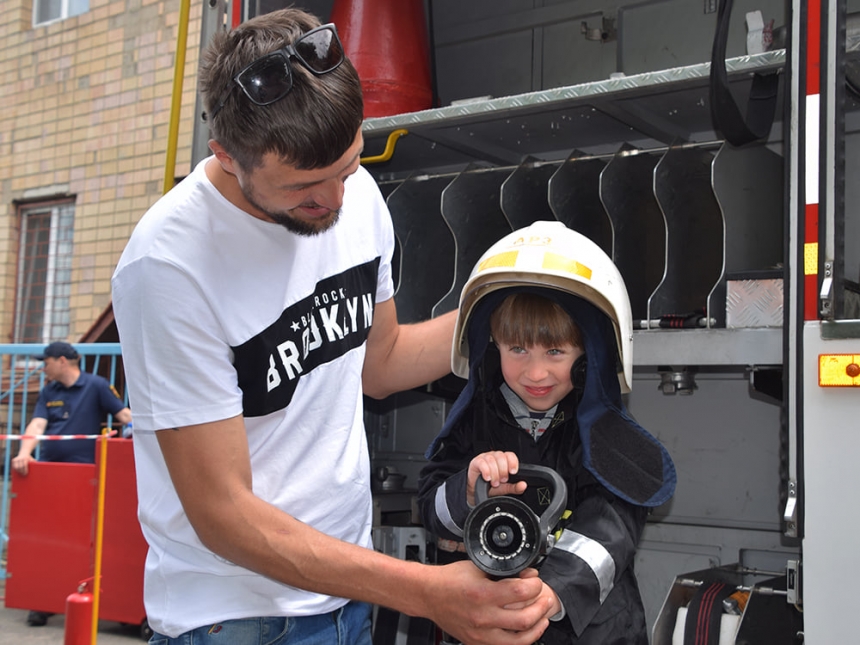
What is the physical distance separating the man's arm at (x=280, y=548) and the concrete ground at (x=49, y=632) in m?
4.49

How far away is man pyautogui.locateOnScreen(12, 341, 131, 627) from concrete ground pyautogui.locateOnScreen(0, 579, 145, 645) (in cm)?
114

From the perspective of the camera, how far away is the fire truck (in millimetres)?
2588

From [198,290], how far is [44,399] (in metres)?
6.03

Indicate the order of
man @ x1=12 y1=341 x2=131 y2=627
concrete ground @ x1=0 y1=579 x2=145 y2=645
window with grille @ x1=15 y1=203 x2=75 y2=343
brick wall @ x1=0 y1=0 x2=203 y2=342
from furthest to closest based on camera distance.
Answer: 1. window with grille @ x1=15 y1=203 x2=75 y2=343
2. brick wall @ x1=0 y1=0 x2=203 y2=342
3. man @ x1=12 y1=341 x2=131 y2=627
4. concrete ground @ x1=0 y1=579 x2=145 y2=645

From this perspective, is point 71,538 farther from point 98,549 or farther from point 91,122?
point 91,122

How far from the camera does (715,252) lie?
11.7 feet

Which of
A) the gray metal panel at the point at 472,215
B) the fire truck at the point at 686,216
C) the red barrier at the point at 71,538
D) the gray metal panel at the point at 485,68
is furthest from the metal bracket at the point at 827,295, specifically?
the red barrier at the point at 71,538

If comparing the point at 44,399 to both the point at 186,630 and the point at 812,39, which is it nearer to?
the point at 186,630

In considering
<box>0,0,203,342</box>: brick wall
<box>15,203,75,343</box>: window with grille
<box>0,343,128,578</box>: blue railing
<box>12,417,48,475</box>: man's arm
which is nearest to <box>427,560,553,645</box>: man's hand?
<box>12,417,48,475</box>: man's arm

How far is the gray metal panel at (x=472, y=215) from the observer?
12.6 feet

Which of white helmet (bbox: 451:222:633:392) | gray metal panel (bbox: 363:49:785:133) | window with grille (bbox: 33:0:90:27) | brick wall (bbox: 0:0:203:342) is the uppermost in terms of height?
window with grille (bbox: 33:0:90:27)

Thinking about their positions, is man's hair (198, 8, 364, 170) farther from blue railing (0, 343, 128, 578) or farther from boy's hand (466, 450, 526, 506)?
blue railing (0, 343, 128, 578)

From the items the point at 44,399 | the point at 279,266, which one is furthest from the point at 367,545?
the point at 44,399

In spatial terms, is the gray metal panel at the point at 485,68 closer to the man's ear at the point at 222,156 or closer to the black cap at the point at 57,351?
the man's ear at the point at 222,156
